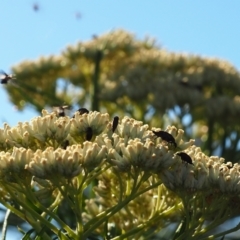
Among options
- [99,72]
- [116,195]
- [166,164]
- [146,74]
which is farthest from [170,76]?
[166,164]

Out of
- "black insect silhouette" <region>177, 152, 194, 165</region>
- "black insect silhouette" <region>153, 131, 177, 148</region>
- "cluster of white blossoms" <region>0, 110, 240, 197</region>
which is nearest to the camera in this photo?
"cluster of white blossoms" <region>0, 110, 240, 197</region>

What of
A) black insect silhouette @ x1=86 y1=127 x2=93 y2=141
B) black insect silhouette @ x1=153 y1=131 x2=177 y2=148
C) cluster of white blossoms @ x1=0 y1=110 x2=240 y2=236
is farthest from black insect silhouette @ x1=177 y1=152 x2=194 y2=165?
black insect silhouette @ x1=86 y1=127 x2=93 y2=141

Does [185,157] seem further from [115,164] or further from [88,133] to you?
[88,133]

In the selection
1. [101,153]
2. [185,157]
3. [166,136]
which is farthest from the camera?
[166,136]

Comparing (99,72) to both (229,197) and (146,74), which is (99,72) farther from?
(229,197)

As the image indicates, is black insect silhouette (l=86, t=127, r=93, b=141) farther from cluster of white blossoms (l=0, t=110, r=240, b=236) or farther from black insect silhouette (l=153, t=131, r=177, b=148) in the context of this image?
black insect silhouette (l=153, t=131, r=177, b=148)

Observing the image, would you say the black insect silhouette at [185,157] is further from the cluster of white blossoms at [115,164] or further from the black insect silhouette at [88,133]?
the black insect silhouette at [88,133]

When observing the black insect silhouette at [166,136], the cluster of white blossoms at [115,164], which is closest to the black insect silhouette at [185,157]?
the cluster of white blossoms at [115,164]

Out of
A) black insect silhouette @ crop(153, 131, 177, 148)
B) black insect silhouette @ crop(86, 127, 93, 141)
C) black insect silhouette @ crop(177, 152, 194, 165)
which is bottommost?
black insect silhouette @ crop(177, 152, 194, 165)

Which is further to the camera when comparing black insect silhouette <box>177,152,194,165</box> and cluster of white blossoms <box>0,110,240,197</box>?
black insect silhouette <box>177,152,194,165</box>

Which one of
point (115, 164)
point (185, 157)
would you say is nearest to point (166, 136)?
point (185, 157)

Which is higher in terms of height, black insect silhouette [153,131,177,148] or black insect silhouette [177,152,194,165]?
black insect silhouette [153,131,177,148]

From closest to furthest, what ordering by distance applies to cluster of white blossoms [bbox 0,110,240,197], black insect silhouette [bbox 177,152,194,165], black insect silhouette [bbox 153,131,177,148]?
cluster of white blossoms [bbox 0,110,240,197] < black insect silhouette [bbox 177,152,194,165] < black insect silhouette [bbox 153,131,177,148]
